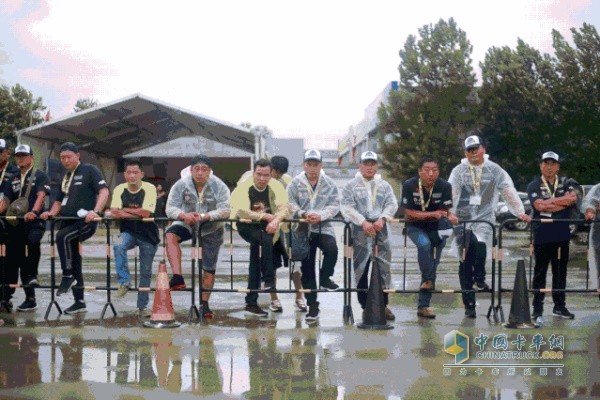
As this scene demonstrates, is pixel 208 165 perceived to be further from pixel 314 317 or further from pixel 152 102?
pixel 152 102

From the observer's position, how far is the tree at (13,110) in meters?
52.0

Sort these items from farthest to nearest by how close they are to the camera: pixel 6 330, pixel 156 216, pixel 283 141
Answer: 1. pixel 283 141
2. pixel 156 216
3. pixel 6 330

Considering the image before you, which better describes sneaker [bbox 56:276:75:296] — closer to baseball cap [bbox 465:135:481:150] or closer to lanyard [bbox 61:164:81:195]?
lanyard [bbox 61:164:81:195]

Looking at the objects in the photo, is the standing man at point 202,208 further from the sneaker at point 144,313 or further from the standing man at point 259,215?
the sneaker at point 144,313

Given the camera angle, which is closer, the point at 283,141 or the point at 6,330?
the point at 6,330

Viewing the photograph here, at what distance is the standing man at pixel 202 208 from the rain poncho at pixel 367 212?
4.75ft

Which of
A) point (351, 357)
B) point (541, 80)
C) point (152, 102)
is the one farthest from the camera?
point (541, 80)

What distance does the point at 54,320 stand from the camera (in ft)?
28.3

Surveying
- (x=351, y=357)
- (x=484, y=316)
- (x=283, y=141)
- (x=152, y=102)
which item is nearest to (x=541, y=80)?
(x=283, y=141)

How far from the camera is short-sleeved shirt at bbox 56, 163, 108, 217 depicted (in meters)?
9.19

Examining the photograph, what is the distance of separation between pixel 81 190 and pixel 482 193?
15.9 feet

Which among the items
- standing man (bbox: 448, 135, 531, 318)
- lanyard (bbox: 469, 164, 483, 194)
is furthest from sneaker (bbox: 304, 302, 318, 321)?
lanyard (bbox: 469, 164, 483, 194)

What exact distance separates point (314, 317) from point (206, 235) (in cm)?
158

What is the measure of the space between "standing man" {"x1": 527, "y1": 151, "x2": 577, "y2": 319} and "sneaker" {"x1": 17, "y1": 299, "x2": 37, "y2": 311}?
6097mm
